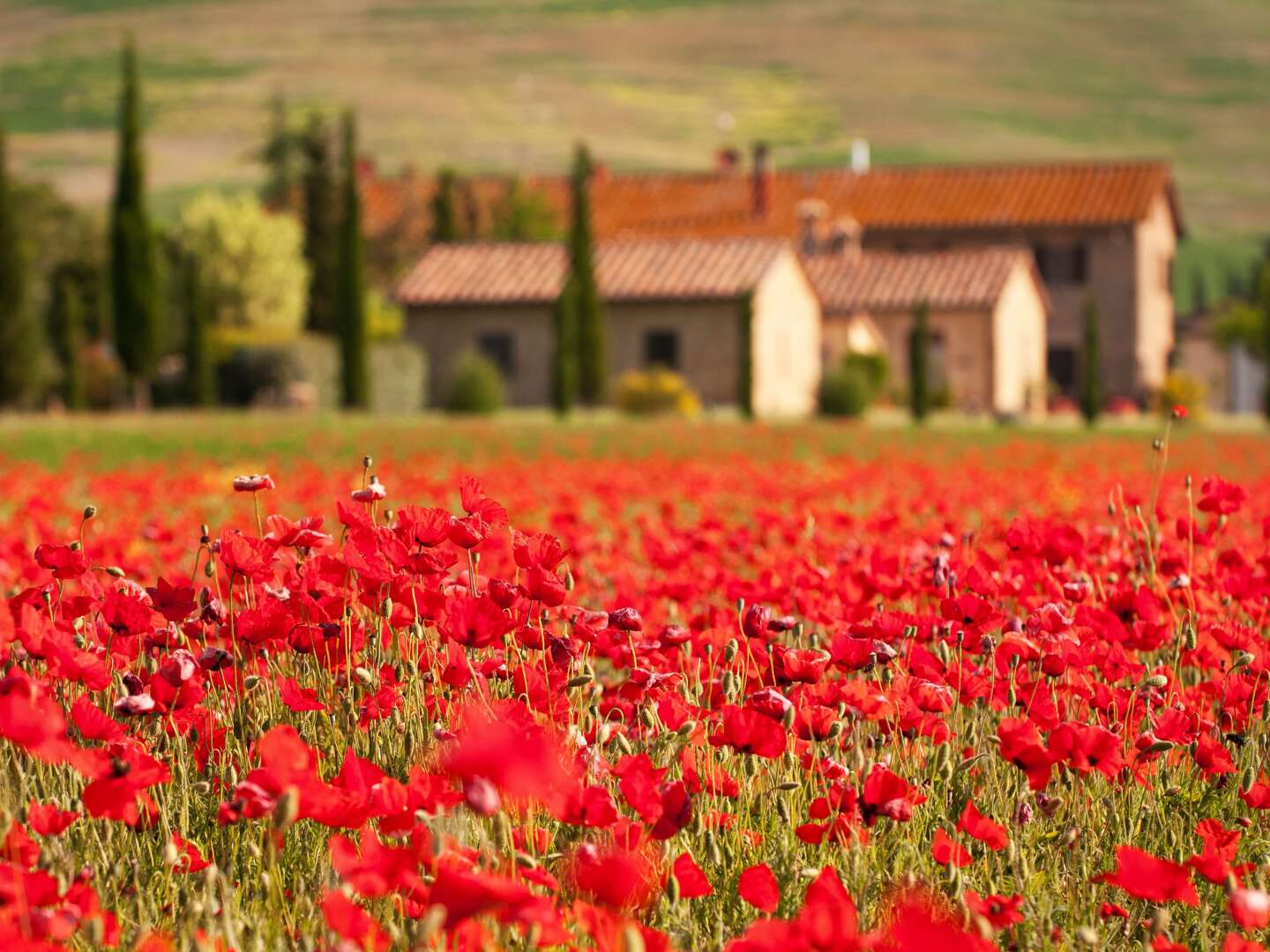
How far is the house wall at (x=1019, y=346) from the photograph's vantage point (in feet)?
159

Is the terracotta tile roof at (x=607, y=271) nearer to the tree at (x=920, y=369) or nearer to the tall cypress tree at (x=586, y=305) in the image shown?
the tall cypress tree at (x=586, y=305)

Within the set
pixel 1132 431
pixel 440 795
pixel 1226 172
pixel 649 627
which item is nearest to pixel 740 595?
pixel 649 627

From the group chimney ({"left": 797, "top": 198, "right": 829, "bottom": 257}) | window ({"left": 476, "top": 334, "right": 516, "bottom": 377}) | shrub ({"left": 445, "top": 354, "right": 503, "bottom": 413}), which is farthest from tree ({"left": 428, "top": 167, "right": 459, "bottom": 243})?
shrub ({"left": 445, "top": 354, "right": 503, "bottom": 413})

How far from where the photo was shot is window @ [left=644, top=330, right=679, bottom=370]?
44938 mm

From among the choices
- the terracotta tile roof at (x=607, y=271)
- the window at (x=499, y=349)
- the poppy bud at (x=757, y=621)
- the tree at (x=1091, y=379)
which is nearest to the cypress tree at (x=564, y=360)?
the terracotta tile roof at (x=607, y=271)

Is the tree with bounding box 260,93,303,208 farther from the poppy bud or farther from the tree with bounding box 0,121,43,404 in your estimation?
the poppy bud

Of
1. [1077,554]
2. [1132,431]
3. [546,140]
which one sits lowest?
[1132,431]

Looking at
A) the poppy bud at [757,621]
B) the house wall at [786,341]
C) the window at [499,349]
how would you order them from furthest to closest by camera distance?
1. the window at [499,349]
2. the house wall at [786,341]
3. the poppy bud at [757,621]

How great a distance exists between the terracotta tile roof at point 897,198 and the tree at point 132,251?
89.7 ft

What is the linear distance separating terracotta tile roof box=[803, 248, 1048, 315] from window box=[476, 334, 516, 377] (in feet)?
28.4

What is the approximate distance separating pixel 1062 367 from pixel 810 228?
10381mm

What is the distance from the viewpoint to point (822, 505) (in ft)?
33.8

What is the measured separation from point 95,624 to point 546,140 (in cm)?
17614

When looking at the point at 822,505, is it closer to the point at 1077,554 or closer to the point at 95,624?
the point at 1077,554
